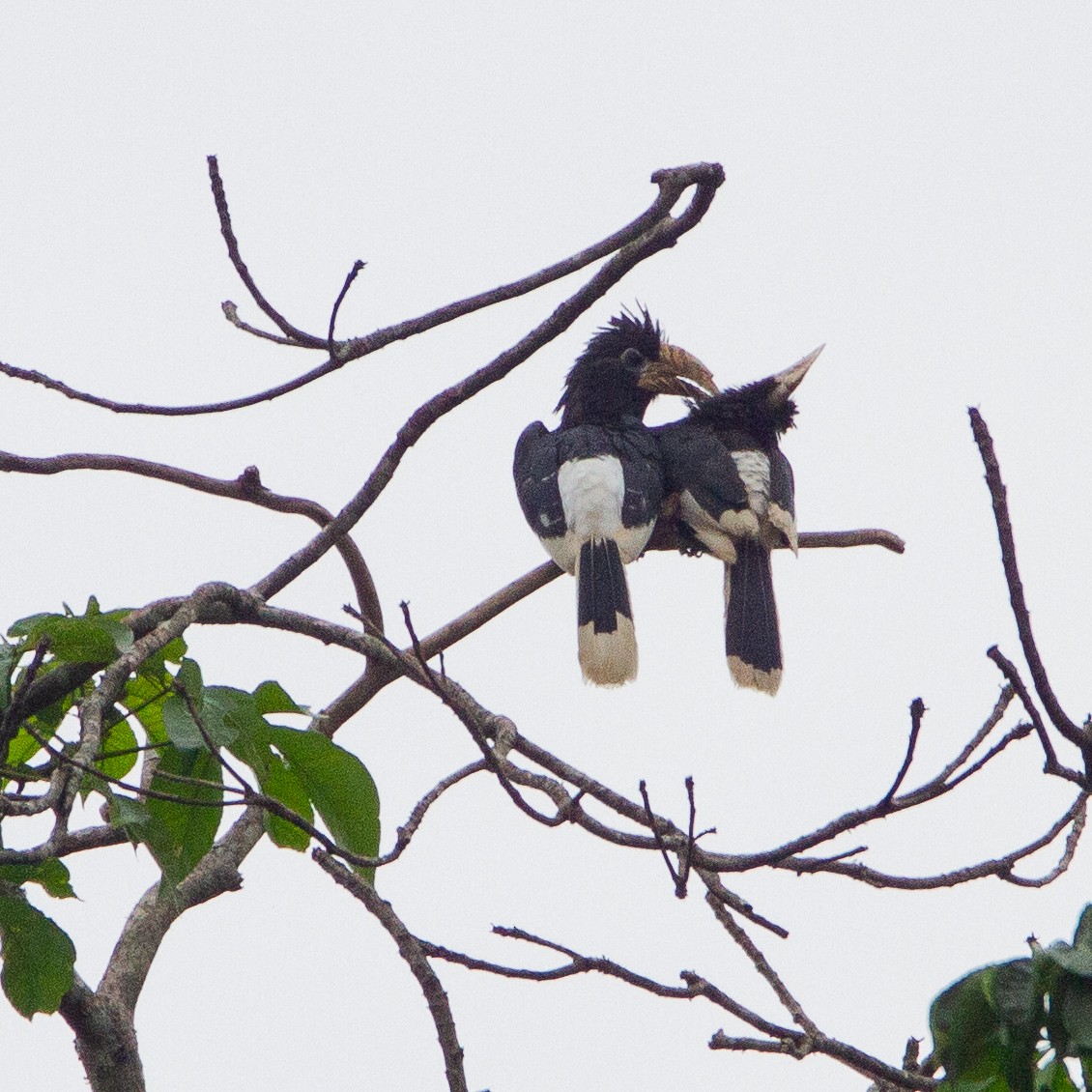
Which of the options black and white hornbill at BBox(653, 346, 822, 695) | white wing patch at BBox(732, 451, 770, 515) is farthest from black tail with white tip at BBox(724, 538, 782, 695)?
white wing patch at BBox(732, 451, 770, 515)

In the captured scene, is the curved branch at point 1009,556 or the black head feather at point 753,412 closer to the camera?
the curved branch at point 1009,556

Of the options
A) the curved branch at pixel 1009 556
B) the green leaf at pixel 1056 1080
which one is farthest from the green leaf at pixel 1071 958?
the curved branch at pixel 1009 556

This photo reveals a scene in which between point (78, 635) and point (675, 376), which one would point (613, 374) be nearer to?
point (675, 376)

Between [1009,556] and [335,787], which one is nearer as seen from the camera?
[1009,556]

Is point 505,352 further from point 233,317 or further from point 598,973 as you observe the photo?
point 598,973

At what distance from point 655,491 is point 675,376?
100 centimetres

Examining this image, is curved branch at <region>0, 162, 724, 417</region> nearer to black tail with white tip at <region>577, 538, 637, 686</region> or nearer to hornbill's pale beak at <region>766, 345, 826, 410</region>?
black tail with white tip at <region>577, 538, 637, 686</region>

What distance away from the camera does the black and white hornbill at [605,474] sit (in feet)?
15.1

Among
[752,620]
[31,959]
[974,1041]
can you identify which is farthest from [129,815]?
[752,620]

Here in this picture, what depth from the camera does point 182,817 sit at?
1910mm

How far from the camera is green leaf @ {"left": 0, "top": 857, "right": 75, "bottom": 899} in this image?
6.37ft

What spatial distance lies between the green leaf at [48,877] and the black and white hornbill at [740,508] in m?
3.15

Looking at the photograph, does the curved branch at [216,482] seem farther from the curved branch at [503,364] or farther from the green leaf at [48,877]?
the green leaf at [48,877]

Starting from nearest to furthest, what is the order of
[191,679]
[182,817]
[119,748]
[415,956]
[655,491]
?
1. [191,679]
2. [182,817]
3. [119,748]
4. [415,956]
5. [655,491]
